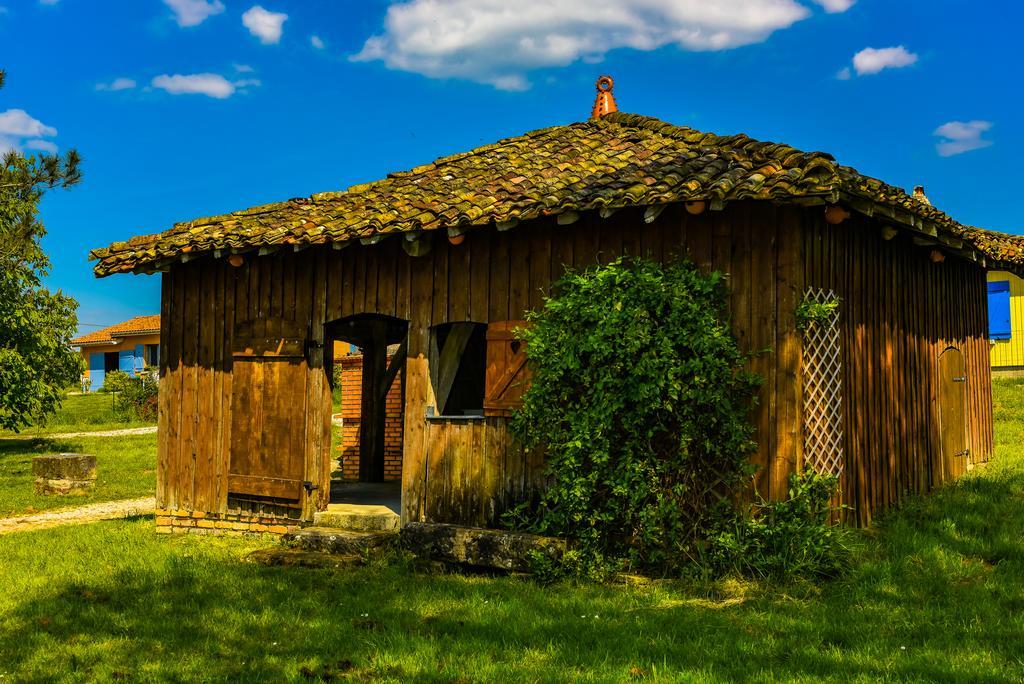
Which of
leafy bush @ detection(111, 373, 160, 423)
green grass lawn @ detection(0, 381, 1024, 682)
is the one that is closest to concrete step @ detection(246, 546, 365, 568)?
green grass lawn @ detection(0, 381, 1024, 682)

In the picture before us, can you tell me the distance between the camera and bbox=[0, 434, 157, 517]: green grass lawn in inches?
553

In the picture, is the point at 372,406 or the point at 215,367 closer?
the point at 215,367

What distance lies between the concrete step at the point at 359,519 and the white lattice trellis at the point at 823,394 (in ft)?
14.9

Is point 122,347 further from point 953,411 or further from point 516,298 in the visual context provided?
point 953,411

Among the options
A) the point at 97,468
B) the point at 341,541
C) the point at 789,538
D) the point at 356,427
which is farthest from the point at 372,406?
the point at 789,538

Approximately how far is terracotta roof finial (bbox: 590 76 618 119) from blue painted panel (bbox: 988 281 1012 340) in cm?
1579

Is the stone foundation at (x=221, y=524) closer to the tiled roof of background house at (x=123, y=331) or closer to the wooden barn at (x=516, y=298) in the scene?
the wooden barn at (x=516, y=298)

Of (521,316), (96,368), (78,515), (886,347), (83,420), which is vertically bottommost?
(78,515)

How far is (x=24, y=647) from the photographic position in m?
5.86

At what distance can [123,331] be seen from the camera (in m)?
40.9

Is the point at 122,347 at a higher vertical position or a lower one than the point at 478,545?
higher

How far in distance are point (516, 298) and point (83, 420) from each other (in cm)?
2402

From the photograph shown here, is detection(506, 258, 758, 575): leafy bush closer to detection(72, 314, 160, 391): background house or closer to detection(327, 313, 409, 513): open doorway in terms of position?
detection(327, 313, 409, 513): open doorway

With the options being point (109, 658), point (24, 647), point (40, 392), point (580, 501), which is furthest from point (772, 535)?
point (40, 392)
